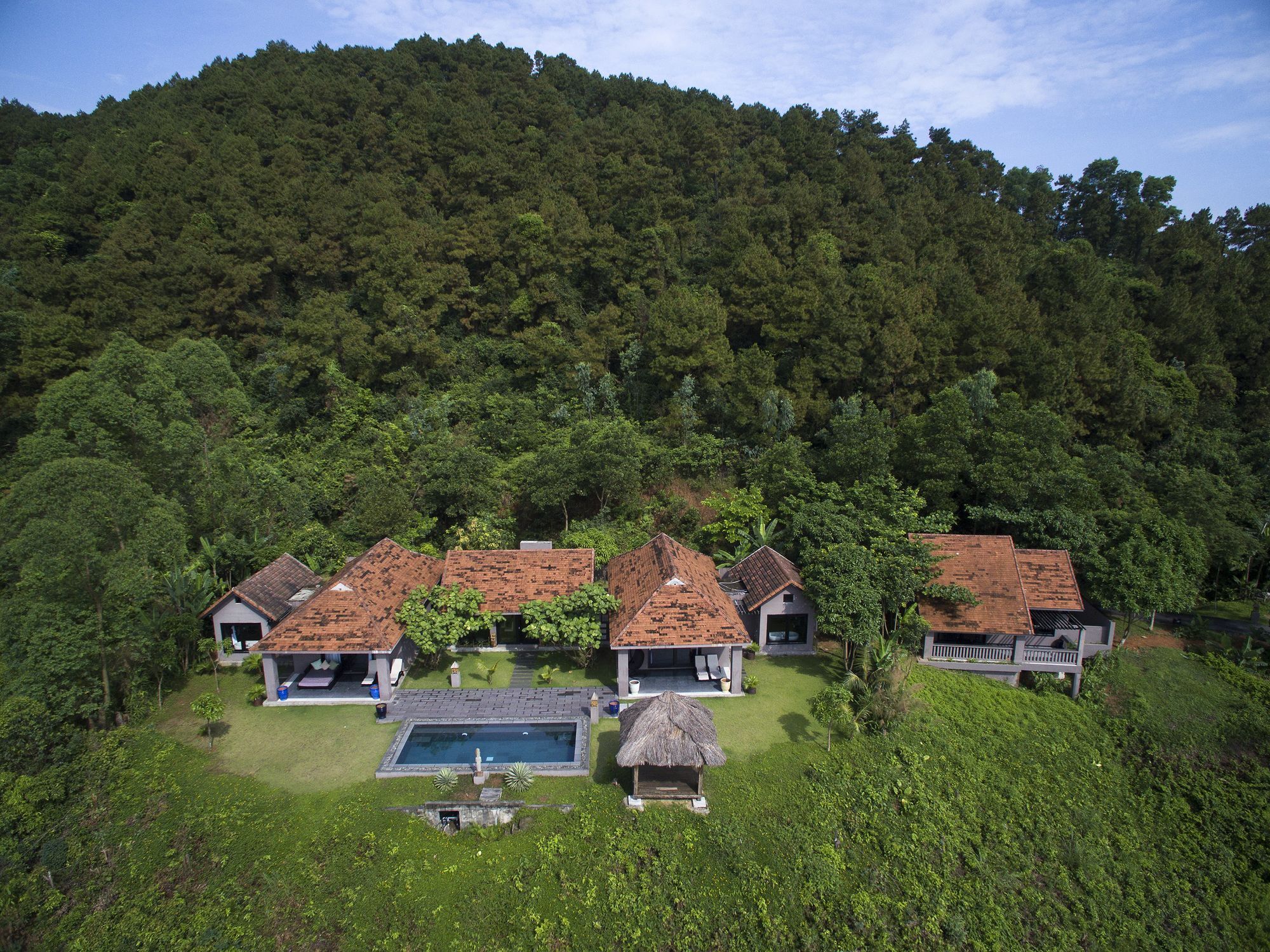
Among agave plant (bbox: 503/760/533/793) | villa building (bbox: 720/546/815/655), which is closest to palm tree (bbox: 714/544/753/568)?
villa building (bbox: 720/546/815/655)

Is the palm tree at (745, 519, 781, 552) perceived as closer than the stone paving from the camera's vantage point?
No

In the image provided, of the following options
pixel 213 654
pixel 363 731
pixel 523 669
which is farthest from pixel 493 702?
pixel 213 654

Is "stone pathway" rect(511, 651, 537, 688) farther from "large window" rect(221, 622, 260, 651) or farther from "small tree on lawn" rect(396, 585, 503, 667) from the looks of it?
"large window" rect(221, 622, 260, 651)

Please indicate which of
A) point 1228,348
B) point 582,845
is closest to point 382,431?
point 582,845

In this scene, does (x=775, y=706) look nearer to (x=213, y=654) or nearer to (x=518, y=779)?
(x=518, y=779)

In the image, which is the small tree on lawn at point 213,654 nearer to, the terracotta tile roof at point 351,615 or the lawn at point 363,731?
the lawn at point 363,731

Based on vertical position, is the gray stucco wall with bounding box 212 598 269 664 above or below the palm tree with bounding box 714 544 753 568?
below
